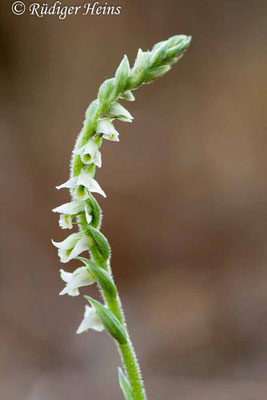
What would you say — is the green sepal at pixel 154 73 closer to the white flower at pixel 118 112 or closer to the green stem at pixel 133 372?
the white flower at pixel 118 112

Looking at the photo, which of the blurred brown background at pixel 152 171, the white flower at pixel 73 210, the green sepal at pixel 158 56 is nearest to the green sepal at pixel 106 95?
the green sepal at pixel 158 56

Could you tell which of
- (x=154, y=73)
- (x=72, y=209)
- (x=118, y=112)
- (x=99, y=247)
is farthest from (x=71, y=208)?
(x=154, y=73)

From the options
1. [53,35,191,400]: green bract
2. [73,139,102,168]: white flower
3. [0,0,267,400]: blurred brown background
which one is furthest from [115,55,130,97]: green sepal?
[0,0,267,400]: blurred brown background

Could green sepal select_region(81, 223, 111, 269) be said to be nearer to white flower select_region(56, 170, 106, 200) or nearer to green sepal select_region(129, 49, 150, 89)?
white flower select_region(56, 170, 106, 200)

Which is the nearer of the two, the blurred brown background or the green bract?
the green bract

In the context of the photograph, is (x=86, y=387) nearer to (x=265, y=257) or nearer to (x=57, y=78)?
(x=265, y=257)

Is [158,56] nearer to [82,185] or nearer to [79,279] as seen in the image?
[82,185]

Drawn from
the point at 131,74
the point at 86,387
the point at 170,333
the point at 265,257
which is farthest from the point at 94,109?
the point at 265,257
